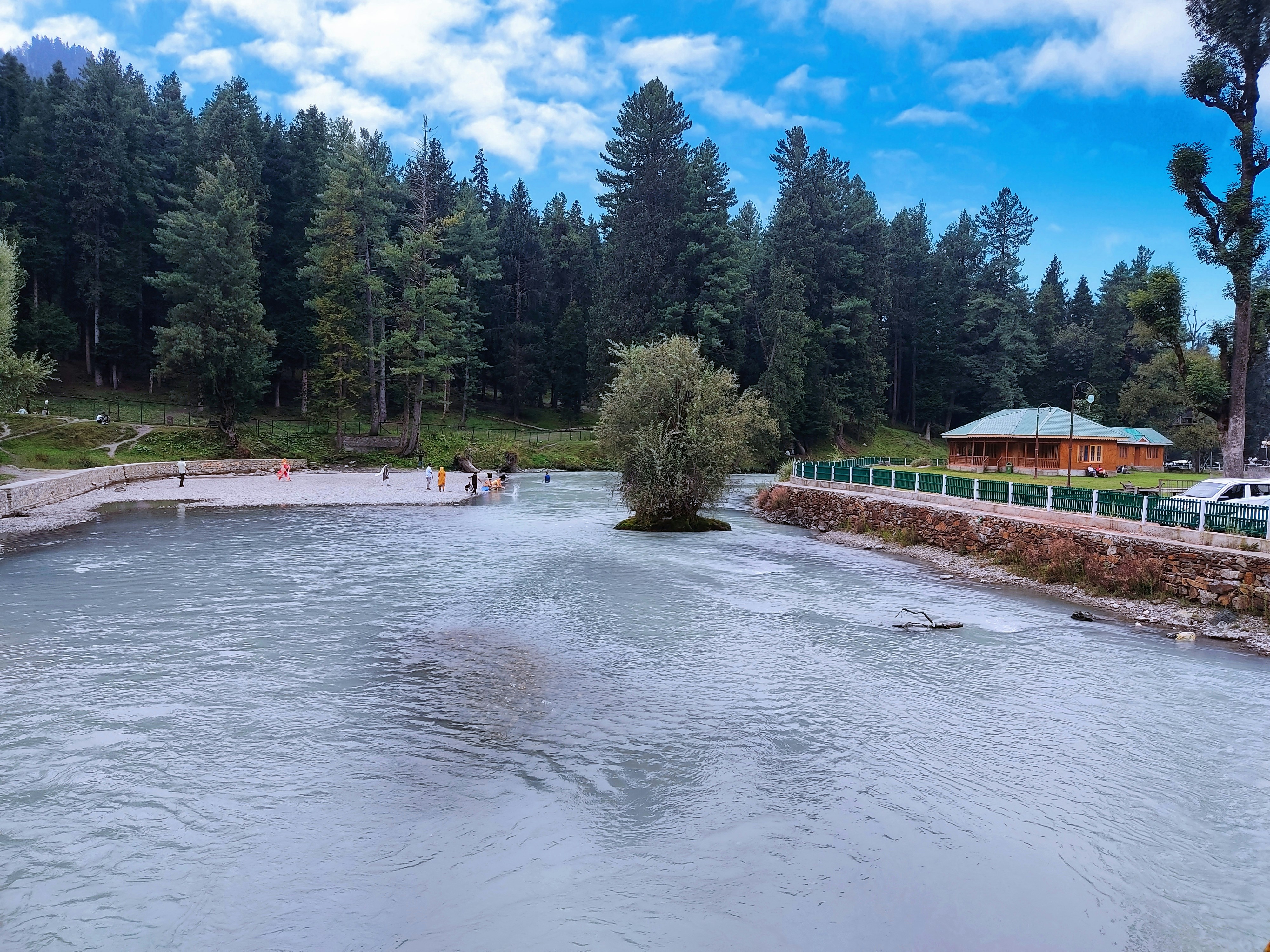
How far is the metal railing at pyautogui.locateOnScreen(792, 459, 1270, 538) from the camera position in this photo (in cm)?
1969

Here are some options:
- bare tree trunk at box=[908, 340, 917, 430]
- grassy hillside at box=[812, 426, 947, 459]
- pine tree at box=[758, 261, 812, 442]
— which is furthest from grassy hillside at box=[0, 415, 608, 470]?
bare tree trunk at box=[908, 340, 917, 430]

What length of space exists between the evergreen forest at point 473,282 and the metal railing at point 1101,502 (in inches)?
966

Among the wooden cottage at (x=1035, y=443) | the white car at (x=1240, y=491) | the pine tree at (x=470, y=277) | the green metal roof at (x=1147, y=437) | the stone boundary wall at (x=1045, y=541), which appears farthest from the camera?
the pine tree at (x=470, y=277)

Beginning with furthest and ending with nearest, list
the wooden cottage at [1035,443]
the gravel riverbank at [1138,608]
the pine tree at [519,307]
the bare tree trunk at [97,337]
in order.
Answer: the pine tree at [519,307], the bare tree trunk at [97,337], the wooden cottage at [1035,443], the gravel riverbank at [1138,608]

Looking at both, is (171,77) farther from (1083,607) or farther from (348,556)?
(1083,607)

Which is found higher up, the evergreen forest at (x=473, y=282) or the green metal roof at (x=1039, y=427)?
the evergreen forest at (x=473, y=282)

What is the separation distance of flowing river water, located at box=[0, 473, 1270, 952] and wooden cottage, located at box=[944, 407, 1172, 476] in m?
41.1

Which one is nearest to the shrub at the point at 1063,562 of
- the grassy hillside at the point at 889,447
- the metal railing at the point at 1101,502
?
the metal railing at the point at 1101,502

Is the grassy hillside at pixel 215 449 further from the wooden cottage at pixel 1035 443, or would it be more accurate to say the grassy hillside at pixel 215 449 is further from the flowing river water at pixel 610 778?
the wooden cottage at pixel 1035 443

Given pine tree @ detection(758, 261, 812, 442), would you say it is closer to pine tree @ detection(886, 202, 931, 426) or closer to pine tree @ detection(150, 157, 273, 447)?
pine tree @ detection(886, 202, 931, 426)

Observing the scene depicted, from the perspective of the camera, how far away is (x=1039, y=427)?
5538 centimetres

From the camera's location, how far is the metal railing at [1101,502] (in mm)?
19688

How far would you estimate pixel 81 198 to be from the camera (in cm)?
6606

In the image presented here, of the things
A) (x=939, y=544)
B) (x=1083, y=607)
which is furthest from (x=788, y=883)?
(x=939, y=544)
